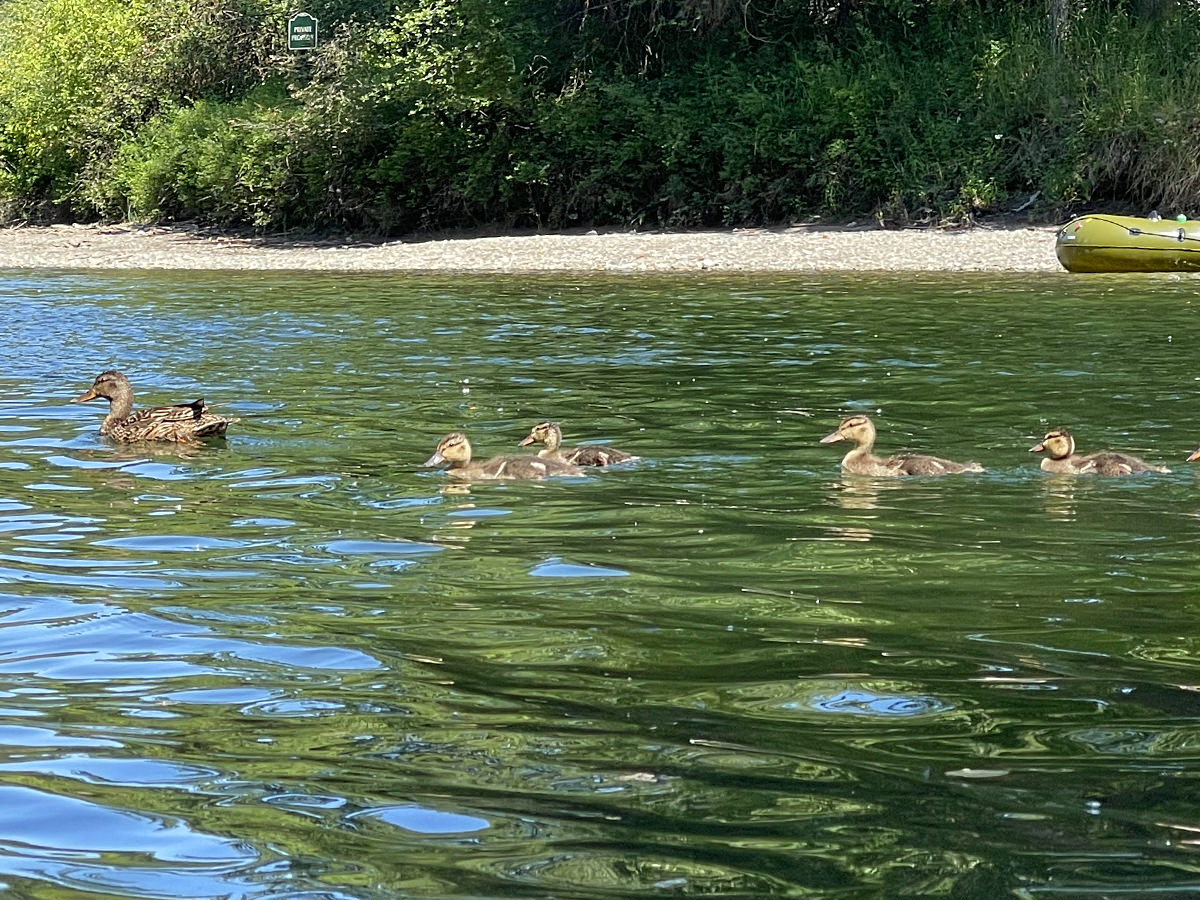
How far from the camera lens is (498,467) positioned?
433 inches

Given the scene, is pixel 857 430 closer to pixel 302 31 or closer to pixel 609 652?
pixel 609 652

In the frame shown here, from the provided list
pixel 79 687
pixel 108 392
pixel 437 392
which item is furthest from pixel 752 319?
pixel 79 687

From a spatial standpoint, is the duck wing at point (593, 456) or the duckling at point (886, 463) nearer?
the duckling at point (886, 463)

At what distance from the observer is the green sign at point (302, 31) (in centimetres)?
3709

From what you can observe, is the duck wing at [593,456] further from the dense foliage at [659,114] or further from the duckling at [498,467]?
the dense foliage at [659,114]

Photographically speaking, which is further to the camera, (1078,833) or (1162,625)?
(1162,625)

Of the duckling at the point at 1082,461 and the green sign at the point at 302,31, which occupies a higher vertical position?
the green sign at the point at 302,31

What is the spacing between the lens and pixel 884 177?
109 feet

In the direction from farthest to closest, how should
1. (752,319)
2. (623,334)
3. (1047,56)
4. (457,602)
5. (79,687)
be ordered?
(1047,56) < (752,319) < (623,334) < (457,602) < (79,687)

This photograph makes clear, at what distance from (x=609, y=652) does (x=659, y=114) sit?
29747 mm

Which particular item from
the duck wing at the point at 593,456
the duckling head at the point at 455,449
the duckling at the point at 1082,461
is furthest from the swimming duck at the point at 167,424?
the duckling at the point at 1082,461

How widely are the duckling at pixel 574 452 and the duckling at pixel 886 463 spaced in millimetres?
1394

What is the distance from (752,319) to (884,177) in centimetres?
1295

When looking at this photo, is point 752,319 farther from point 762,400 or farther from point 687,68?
point 687,68
